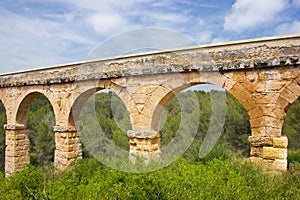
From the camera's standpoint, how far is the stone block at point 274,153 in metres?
5.25

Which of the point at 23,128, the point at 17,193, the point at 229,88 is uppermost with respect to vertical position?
the point at 229,88

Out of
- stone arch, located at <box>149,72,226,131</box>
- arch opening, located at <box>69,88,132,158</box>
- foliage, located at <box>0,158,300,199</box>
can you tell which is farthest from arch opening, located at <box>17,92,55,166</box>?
foliage, located at <box>0,158,300,199</box>

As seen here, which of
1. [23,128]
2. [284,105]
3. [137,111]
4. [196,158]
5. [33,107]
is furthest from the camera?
[33,107]

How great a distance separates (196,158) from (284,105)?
3112mm

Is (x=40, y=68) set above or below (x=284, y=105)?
above

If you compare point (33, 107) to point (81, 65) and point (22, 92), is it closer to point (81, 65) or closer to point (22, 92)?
point (22, 92)

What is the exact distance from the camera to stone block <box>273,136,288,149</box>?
5227mm

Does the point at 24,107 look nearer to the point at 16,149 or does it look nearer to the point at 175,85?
the point at 16,149

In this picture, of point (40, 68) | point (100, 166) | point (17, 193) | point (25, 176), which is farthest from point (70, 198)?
point (40, 68)

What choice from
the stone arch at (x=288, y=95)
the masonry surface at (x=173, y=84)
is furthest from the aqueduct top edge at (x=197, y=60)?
the stone arch at (x=288, y=95)

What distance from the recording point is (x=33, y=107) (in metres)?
20.8

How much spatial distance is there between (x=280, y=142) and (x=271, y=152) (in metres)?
0.25

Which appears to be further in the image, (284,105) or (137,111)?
(137,111)

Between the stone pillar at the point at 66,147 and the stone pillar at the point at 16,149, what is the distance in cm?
253
